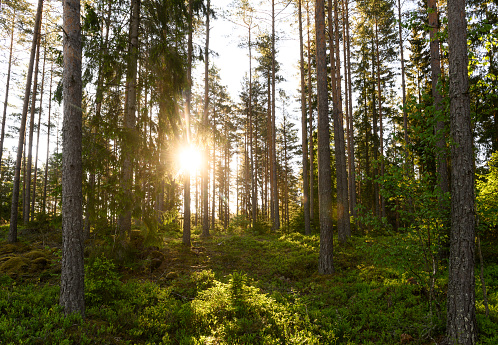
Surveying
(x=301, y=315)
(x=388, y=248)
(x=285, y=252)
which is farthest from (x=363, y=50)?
(x=301, y=315)

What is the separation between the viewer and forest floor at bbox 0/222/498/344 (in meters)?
4.72

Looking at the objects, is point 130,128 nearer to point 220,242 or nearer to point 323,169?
point 323,169

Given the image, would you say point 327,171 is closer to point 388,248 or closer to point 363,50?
point 388,248

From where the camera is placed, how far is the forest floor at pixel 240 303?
472 cm

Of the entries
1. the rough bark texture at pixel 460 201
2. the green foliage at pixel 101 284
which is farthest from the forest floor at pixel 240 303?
the rough bark texture at pixel 460 201

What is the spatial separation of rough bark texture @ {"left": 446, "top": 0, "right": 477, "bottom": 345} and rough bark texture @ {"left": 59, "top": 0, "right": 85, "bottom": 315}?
7.01 meters

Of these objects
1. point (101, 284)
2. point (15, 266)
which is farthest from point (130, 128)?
point (15, 266)

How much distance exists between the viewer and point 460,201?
14.7ft

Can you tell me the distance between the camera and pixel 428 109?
5070 millimetres

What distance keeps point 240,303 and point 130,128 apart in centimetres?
608

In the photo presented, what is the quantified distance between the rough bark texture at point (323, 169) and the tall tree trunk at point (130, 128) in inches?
248

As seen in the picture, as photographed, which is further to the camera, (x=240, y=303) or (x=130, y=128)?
(x=130, y=128)

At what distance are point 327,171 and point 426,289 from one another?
4.32 m

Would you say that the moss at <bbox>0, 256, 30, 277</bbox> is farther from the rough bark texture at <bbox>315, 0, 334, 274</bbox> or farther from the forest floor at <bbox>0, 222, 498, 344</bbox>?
the rough bark texture at <bbox>315, 0, 334, 274</bbox>
